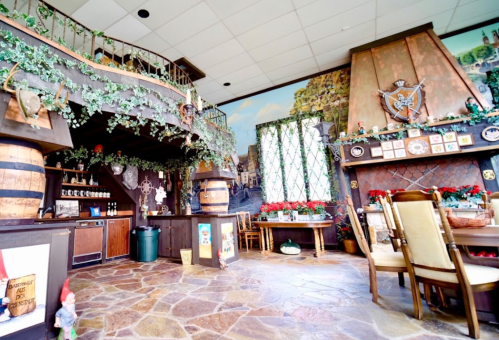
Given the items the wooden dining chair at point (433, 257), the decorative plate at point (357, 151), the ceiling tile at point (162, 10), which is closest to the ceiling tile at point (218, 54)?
the ceiling tile at point (162, 10)

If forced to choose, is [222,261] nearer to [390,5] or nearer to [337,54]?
[337,54]

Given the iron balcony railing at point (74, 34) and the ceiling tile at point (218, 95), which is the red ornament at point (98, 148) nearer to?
the iron balcony railing at point (74, 34)

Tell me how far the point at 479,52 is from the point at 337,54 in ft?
10.3

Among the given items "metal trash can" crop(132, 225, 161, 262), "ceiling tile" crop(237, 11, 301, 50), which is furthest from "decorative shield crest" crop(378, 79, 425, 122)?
"metal trash can" crop(132, 225, 161, 262)

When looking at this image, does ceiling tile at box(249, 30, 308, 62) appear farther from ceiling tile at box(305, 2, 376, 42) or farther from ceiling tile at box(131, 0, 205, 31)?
ceiling tile at box(131, 0, 205, 31)

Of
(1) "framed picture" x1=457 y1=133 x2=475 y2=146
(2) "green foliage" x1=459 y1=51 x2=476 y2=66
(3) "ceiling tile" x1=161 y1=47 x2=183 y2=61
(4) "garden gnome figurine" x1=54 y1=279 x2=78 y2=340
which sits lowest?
(4) "garden gnome figurine" x1=54 y1=279 x2=78 y2=340

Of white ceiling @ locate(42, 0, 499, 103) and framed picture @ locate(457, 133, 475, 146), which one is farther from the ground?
white ceiling @ locate(42, 0, 499, 103)

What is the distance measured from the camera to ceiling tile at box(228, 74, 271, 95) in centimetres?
702

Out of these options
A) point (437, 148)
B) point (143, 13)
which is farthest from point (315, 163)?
point (143, 13)

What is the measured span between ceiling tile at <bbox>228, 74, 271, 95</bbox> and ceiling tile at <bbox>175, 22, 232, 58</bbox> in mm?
1798

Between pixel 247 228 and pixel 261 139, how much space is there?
9.66 ft

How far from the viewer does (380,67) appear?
5.75 metres

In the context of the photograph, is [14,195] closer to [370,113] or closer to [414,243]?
[414,243]

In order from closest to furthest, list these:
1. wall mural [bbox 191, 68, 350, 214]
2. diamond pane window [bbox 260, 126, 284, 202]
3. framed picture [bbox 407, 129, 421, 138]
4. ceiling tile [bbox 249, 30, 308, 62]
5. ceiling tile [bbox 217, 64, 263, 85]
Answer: framed picture [bbox 407, 129, 421, 138] < ceiling tile [bbox 249, 30, 308, 62] < wall mural [bbox 191, 68, 350, 214] < ceiling tile [bbox 217, 64, 263, 85] < diamond pane window [bbox 260, 126, 284, 202]
